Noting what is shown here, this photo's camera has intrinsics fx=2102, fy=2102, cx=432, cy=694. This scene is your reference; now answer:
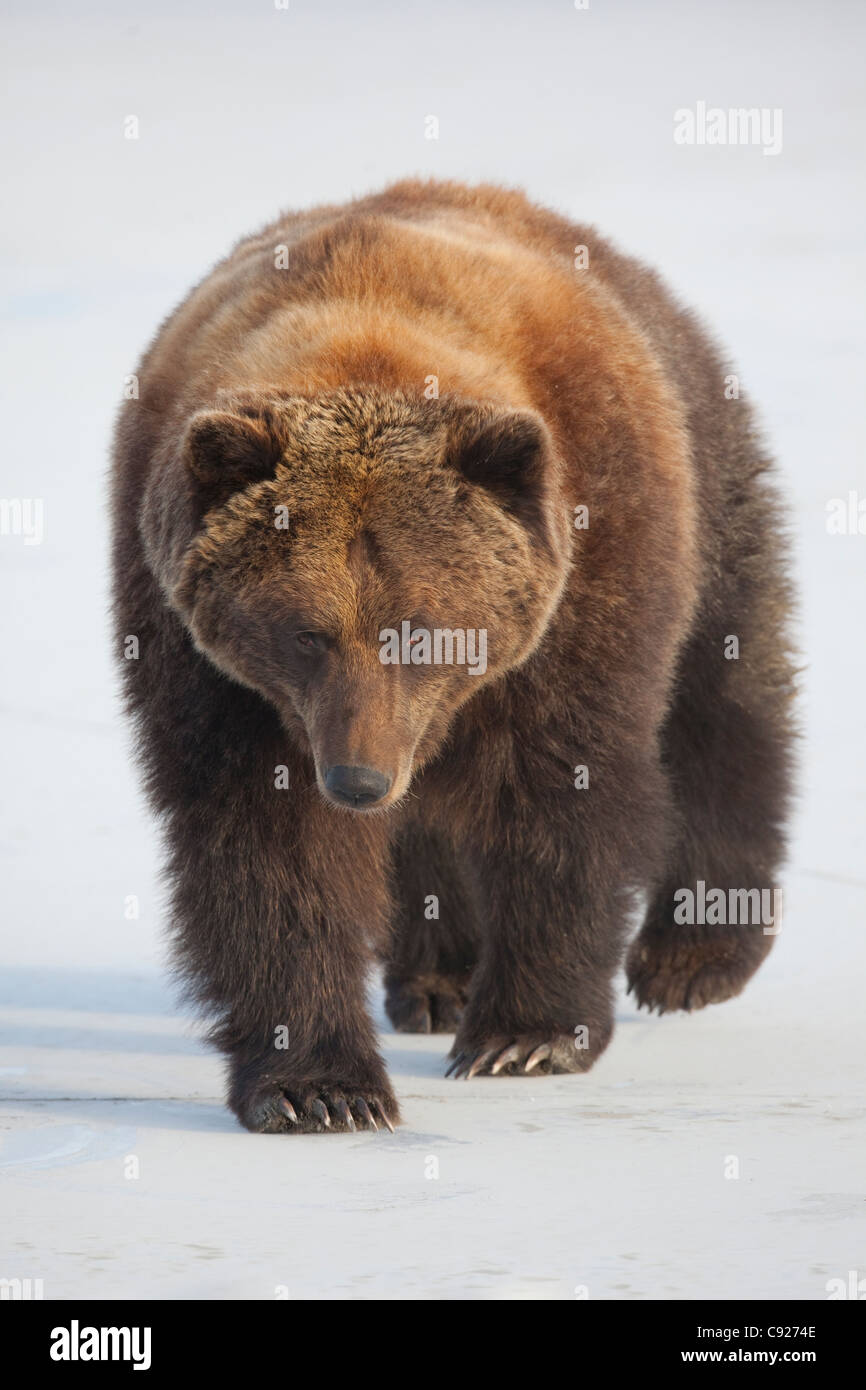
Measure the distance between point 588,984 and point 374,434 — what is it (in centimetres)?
243

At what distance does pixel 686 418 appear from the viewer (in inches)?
324

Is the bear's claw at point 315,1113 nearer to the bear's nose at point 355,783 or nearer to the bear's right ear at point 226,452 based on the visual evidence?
the bear's nose at point 355,783

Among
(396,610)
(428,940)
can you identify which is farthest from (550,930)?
(396,610)

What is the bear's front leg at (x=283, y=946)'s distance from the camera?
6.79 meters

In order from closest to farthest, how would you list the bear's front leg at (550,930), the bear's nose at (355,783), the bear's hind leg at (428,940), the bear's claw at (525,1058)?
the bear's nose at (355,783) → the bear's front leg at (550,930) → the bear's claw at (525,1058) → the bear's hind leg at (428,940)

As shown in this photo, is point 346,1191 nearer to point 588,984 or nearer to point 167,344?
point 588,984

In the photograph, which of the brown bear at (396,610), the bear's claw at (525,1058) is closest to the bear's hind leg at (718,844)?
the brown bear at (396,610)

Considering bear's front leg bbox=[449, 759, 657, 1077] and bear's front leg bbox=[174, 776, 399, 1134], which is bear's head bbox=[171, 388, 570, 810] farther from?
bear's front leg bbox=[449, 759, 657, 1077]

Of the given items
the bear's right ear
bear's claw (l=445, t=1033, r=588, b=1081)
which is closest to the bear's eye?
the bear's right ear

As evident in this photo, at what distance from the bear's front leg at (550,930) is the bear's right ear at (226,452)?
1576mm

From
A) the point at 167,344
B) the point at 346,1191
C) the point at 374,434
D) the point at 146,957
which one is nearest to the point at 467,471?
the point at 374,434

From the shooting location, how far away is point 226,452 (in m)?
6.24

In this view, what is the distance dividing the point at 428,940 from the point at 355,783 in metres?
3.18

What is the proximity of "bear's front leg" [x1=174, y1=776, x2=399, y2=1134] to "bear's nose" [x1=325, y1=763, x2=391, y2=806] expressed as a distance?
27.4 inches
